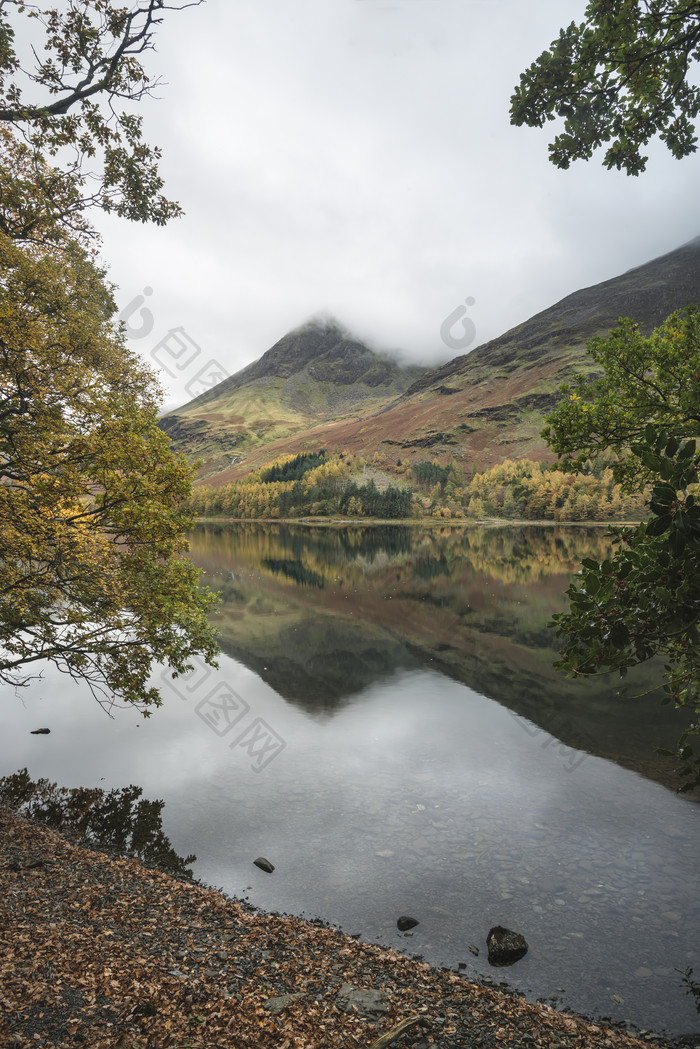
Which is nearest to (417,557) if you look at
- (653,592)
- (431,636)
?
(431,636)

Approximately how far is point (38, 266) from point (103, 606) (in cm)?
845

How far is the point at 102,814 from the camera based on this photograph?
53.0ft

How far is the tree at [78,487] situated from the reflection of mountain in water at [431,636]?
14.1 metres

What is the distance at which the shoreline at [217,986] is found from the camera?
7.08 m

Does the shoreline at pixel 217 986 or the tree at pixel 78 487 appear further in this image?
the tree at pixel 78 487

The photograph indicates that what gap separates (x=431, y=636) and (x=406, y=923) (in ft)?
103

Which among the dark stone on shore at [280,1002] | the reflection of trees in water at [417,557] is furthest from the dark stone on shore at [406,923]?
the reflection of trees in water at [417,557]

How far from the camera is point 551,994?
9.32 m

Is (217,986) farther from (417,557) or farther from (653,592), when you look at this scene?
(417,557)

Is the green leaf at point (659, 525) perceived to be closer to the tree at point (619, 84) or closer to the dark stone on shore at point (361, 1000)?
the tree at point (619, 84)

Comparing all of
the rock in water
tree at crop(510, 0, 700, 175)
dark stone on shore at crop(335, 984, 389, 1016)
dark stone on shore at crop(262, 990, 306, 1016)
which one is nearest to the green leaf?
tree at crop(510, 0, 700, 175)

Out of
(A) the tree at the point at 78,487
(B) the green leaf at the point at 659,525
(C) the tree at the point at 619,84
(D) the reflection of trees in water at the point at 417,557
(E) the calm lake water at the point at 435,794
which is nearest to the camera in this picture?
(B) the green leaf at the point at 659,525

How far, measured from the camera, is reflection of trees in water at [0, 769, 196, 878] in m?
13.9

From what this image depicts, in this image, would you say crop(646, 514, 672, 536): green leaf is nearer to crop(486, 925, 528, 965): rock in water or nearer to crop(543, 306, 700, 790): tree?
crop(543, 306, 700, 790): tree
